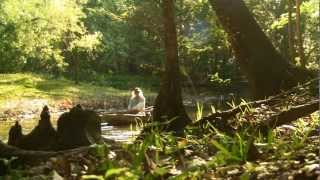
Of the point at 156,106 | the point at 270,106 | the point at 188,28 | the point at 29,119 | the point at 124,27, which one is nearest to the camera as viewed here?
the point at 270,106

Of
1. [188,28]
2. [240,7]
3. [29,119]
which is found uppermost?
[188,28]

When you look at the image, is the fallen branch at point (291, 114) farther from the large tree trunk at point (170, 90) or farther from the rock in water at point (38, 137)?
the large tree trunk at point (170, 90)

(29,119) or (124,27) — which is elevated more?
(124,27)

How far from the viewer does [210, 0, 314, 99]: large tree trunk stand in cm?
1270

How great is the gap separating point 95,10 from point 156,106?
5017cm

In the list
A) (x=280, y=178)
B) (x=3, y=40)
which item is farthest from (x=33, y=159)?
(x=3, y=40)

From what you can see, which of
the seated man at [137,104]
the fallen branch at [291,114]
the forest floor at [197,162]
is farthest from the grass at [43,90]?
the forest floor at [197,162]

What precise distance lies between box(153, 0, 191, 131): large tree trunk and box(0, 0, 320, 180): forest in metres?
0.02

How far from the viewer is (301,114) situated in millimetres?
7484

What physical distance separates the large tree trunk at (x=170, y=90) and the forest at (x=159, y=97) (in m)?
0.02

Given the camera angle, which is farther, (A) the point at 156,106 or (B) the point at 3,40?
(B) the point at 3,40

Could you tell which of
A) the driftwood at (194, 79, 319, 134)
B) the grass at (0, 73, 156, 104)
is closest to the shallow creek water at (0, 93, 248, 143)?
the grass at (0, 73, 156, 104)

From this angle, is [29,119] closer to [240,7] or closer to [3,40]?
[3,40]

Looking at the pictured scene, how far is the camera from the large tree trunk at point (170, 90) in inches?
435
